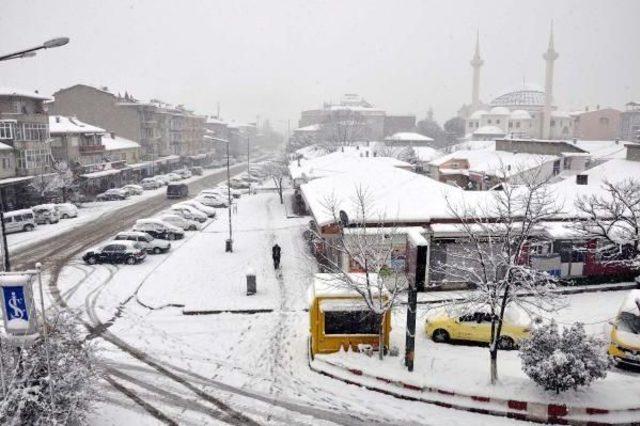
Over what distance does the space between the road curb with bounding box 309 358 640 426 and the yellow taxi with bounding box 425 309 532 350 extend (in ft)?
10.3

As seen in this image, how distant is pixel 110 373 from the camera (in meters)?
13.6

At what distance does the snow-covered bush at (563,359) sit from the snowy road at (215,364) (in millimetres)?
1603

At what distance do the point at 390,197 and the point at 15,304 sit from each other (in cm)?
1689

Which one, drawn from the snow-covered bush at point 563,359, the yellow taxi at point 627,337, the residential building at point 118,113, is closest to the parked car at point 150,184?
the residential building at point 118,113

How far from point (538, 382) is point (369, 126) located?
131068mm

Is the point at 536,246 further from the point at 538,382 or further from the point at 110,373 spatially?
the point at 110,373

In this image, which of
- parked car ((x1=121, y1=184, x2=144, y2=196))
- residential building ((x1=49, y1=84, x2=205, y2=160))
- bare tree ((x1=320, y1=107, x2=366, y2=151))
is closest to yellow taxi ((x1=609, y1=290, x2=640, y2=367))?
parked car ((x1=121, y1=184, x2=144, y2=196))

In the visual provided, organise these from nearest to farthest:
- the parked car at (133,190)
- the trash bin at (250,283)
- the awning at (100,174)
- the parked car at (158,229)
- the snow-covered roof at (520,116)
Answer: the trash bin at (250,283), the parked car at (158,229), the awning at (100,174), the parked car at (133,190), the snow-covered roof at (520,116)

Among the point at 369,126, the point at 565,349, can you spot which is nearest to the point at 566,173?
the point at 565,349

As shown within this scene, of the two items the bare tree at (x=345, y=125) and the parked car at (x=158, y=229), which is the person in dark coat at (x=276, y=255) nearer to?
the parked car at (x=158, y=229)

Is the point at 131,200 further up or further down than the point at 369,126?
further down

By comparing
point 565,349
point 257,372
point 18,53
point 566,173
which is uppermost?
point 18,53

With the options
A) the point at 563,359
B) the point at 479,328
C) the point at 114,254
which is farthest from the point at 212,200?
the point at 563,359

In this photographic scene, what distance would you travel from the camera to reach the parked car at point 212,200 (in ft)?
144
